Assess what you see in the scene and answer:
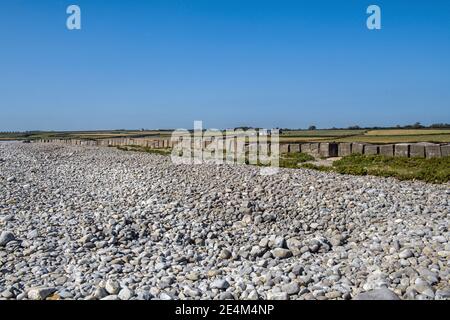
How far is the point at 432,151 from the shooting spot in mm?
20797

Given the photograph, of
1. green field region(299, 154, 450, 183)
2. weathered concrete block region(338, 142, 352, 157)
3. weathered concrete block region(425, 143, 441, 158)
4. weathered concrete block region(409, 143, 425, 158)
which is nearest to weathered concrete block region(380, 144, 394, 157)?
green field region(299, 154, 450, 183)

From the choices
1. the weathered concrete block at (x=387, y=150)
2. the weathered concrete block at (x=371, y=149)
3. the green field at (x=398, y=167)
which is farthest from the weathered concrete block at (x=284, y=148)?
the weathered concrete block at (x=387, y=150)

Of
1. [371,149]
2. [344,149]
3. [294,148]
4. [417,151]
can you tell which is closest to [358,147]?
[371,149]

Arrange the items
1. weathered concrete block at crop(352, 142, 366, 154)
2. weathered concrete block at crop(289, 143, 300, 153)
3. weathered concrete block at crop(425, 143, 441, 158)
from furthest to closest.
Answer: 1. weathered concrete block at crop(289, 143, 300, 153)
2. weathered concrete block at crop(352, 142, 366, 154)
3. weathered concrete block at crop(425, 143, 441, 158)

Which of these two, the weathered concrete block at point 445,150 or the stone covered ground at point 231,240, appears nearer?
the stone covered ground at point 231,240

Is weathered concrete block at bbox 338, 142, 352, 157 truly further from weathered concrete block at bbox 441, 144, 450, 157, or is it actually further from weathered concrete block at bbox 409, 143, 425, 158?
weathered concrete block at bbox 441, 144, 450, 157

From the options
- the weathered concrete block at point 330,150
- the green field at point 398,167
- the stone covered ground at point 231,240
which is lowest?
the stone covered ground at point 231,240

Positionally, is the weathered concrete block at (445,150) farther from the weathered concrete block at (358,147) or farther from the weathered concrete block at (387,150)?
the weathered concrete block at (358,147)

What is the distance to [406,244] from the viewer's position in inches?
327

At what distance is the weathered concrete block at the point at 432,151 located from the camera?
67.4 ft

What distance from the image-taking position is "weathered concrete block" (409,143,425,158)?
2122 cm

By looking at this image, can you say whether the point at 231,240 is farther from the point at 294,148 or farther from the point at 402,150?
the point at 294,148

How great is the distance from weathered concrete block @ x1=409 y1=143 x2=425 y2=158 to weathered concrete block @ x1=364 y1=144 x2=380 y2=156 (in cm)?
221
